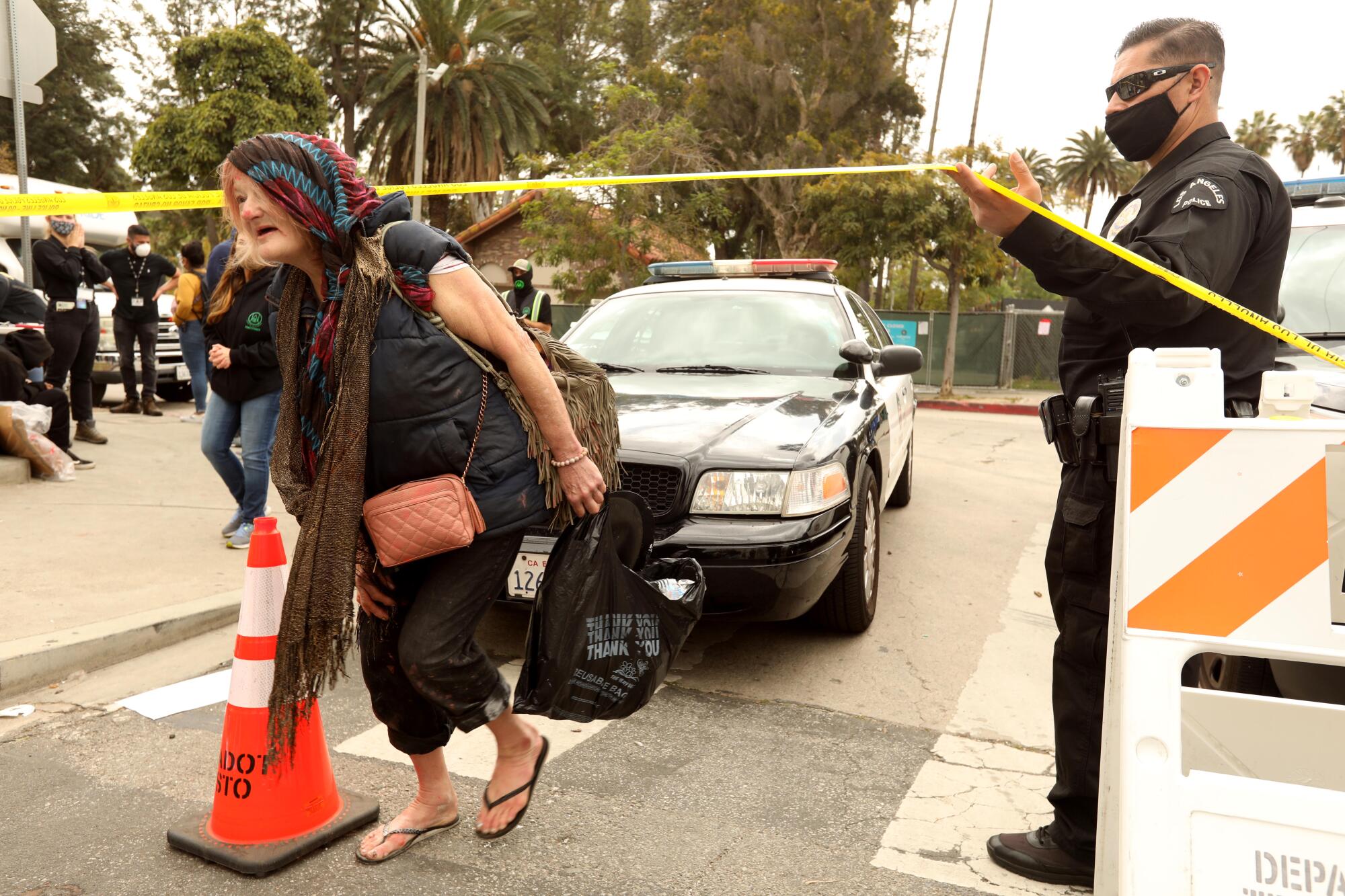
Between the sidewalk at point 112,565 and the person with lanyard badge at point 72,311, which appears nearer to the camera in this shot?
the sidewalk at point 112,565

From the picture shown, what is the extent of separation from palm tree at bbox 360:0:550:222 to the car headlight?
92.9 ft

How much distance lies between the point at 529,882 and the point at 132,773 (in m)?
1.45

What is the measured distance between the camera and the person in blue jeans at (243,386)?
535cm

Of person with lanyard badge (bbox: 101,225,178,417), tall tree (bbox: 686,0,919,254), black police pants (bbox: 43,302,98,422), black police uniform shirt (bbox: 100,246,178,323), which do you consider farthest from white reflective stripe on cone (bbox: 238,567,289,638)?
tall tree (bbox: 686,0,919,254)

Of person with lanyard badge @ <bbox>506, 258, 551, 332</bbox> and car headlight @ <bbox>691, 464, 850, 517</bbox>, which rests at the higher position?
person with lanyard badge @ <bbox>506, 258, 551, 332</bbox>

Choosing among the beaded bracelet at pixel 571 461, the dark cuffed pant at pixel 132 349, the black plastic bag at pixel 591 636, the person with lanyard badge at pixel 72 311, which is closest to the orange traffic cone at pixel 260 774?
the black plastic bag at pixel 591 636

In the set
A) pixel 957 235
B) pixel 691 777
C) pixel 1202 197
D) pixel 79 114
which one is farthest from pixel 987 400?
pixel 79 114

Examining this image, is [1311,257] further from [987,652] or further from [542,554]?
[542,554]

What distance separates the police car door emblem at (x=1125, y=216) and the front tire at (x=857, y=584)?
1.94 metres

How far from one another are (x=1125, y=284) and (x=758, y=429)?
212cm

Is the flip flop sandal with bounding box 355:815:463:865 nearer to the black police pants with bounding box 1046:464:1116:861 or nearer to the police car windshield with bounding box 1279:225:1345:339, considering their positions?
the black police pants with bounding box 1046:464:1116:861

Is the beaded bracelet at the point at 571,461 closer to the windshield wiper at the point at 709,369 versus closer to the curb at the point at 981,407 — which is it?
the windshield wiper at the point at 709,369

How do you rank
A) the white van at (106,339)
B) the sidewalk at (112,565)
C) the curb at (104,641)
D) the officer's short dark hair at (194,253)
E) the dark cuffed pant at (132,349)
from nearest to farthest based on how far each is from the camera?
the curb at (104,641) → the sidewalk at (112,565) → the officer's short dark hair at (194,253) → the dark cuffed pant at (132,349) → the white van at (106,339)

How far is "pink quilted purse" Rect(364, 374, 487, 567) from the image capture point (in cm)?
235
